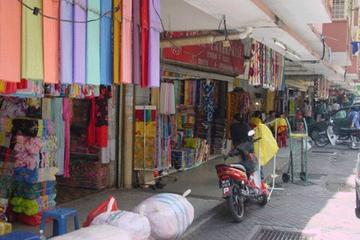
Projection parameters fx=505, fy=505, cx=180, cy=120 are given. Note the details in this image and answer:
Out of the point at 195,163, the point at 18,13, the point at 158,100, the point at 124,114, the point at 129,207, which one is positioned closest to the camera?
the point at 18,13

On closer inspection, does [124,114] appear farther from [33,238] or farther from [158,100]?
[33,238]

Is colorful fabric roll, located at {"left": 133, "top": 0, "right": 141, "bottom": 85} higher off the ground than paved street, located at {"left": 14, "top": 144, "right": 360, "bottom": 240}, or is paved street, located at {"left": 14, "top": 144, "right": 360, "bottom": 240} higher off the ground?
colorful fabric roll, located at {"left": 133, "top": 0, "right": 141, "bottom": 85}

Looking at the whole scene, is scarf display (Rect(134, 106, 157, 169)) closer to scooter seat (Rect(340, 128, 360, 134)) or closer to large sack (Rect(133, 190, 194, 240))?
large sack (Rect(133, 190, 194, 240))

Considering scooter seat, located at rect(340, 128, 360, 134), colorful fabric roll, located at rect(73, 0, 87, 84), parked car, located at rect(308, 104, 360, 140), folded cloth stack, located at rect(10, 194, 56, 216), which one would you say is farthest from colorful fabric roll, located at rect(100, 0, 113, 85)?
scooter seat, located at rect(340, 128, 360, 134)

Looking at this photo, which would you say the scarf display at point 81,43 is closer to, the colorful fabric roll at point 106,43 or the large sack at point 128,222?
the colorful fabric roll at point 106,43

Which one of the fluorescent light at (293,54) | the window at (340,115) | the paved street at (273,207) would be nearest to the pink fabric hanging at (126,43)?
the paved street at (273,207)

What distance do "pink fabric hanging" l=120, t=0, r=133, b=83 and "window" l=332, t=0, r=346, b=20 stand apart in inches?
649

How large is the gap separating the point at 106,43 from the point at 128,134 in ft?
19.8

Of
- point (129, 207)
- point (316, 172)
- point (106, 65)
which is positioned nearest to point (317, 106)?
point (316, 172)

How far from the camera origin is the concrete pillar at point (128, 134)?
386 inches

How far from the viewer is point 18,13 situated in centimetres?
314

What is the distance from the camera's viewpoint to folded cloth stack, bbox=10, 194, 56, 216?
6.88 metres

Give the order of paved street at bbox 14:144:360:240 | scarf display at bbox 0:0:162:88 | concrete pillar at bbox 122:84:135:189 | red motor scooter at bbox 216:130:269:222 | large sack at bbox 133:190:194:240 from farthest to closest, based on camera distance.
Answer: concrete pillar at bbox 122:84:135:189, red motor scooter at bbox 216:130:269:222, paved street at bbox 14:144:360:240, large sack at bbox 133:190:194:240, scarf display at bbox 0:0:162:88

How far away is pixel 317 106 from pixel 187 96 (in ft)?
78.6
